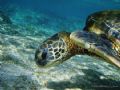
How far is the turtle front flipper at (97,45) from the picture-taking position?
13.5 ft

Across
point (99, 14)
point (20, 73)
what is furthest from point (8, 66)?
point (99, 14)

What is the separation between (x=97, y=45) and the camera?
14.4 ft

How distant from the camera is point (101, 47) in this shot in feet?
14.2

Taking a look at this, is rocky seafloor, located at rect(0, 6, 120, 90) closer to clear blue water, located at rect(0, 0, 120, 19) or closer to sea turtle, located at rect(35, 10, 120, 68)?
sea turtle, located at rect(35, 10, 120, 68)

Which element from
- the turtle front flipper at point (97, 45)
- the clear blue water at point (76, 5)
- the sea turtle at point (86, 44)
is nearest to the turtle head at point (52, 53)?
the sea turtle at point (86, 44)

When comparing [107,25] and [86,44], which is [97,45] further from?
[107,25]

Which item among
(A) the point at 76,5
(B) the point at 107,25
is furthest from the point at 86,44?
(A) the point at 76,5

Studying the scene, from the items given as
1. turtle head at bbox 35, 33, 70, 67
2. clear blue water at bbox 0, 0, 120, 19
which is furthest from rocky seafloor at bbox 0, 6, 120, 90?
clear blue water at bbox 0, 0, 120, 19

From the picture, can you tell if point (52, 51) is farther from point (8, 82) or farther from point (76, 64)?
point (76, 64)

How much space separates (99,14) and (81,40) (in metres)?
1.44

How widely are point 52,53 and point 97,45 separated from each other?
3.12 feet

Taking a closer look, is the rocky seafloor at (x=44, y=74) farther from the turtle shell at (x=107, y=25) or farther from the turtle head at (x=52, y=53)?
the turtle shell at (x=107, y=25)

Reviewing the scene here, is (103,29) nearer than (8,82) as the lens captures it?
No

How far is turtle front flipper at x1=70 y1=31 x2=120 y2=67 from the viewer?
413cm
